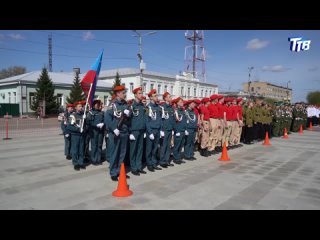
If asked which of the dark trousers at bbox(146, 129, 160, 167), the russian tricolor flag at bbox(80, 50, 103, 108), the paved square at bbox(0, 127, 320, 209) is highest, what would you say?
the russian tricolor flag at bbox(80, 50, 103, 108)

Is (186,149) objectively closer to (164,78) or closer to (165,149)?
(165,149)

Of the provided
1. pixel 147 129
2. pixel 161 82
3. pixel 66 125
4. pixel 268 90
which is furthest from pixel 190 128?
pixel 268 90

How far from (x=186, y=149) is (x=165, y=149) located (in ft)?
4.20

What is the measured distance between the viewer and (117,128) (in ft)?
22.1

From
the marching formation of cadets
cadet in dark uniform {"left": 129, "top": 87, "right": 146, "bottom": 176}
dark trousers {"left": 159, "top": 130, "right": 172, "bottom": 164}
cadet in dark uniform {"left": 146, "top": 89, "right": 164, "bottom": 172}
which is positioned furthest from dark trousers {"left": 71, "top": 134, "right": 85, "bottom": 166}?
dark trousers {"left": 159, "top": 130, "right": 172, "bottom": 164}

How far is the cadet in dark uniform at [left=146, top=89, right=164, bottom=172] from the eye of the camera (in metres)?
7.67

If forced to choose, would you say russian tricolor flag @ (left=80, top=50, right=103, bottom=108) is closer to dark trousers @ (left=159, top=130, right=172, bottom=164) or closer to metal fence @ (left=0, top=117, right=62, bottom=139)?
dark trousers @ (left=159, top=130, right=172, bottom=164)

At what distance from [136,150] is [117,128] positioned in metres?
0.96

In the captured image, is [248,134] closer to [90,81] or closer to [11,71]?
[90,81]

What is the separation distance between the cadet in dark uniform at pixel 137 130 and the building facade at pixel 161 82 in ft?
150

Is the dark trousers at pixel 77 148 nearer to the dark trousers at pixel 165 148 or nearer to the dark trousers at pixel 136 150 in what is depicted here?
the dark trousers at pixel 136 150

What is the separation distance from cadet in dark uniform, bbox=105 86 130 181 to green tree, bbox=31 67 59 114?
33940 mm

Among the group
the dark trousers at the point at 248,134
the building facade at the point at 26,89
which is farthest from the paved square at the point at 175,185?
the building facade at the point at 26,89
